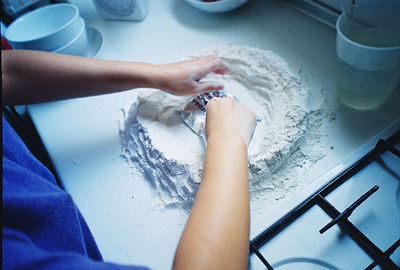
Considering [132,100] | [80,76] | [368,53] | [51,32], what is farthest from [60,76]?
[368,53]

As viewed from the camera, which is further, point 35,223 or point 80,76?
point 80,76

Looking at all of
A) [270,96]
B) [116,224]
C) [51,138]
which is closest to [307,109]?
[270,96]

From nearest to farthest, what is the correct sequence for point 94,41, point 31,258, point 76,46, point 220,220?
1. point 31,258
2. point 220,220
3. point 76,46
4. point 94,41

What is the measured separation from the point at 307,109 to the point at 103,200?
1.30 feet

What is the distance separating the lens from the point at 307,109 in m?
0.53

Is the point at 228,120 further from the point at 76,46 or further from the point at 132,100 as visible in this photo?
the point at 76,46

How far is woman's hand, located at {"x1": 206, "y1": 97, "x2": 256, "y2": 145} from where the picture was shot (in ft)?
1.49

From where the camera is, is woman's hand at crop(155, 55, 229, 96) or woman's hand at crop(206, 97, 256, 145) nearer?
woman's hand at crop(206, 97, 256, 145)

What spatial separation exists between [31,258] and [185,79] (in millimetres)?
423

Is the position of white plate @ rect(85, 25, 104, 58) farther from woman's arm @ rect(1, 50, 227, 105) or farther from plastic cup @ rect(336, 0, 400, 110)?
plastic cup @ rect(336, 0, 400, 110)

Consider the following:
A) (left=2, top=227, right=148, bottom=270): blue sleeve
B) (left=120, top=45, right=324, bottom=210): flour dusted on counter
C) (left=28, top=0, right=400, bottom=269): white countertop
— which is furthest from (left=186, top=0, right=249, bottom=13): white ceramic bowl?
(left=2, top=227, right=148, bottom=270): blue sleeve

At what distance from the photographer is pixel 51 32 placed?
74 cm

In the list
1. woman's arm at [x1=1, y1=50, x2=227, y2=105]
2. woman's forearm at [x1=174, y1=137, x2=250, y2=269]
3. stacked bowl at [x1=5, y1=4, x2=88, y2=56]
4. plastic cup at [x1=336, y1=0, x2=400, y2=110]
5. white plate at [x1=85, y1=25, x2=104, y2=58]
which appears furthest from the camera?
white plate at [x1=85, y1=25, x2=104, y2=58]

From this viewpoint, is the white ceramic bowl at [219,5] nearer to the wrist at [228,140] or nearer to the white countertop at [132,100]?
the white countertop at [132,100]
